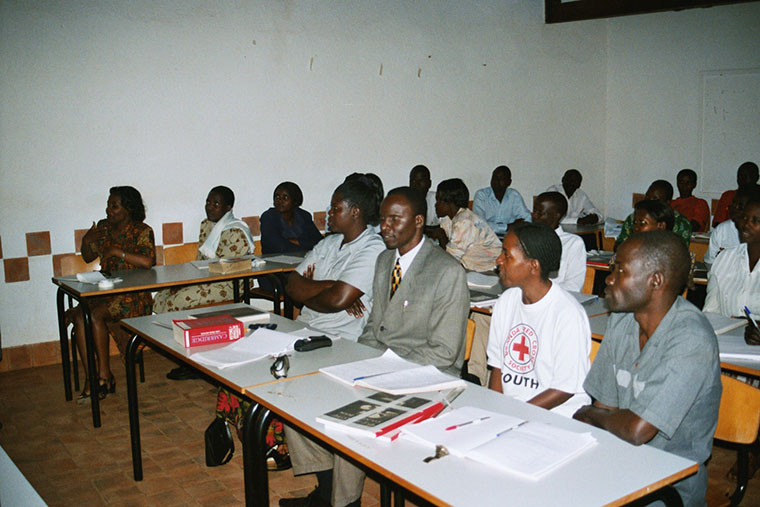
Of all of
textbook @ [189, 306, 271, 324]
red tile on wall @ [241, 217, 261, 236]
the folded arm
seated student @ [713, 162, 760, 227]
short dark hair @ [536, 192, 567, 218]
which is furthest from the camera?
seated student @ [713, 162, 760, 227]

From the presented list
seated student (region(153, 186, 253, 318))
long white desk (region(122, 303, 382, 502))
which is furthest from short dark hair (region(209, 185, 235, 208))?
long white desk (region(122, 303, 382, 502))

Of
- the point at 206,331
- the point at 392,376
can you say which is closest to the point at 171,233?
the point at 206,331

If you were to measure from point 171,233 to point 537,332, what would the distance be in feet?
13.7

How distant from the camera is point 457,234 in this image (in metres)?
5.16

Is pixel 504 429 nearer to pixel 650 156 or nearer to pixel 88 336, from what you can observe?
pixel 88 336

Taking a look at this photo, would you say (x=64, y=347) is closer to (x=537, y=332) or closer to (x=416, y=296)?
(x=416, y=296)

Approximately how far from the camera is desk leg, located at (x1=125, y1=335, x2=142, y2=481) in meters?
3.25

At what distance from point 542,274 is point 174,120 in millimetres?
4176

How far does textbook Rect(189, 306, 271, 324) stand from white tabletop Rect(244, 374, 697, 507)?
1234 mm

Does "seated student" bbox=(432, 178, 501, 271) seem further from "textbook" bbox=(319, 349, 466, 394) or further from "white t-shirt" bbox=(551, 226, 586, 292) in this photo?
"textbook" bbox=(319, 349, 466, 394)

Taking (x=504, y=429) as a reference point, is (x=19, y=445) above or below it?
below

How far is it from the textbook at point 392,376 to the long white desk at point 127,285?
2.11m

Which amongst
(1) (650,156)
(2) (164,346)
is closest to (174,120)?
(2) (164,346)

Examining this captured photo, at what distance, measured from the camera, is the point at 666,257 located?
201 centimetres
